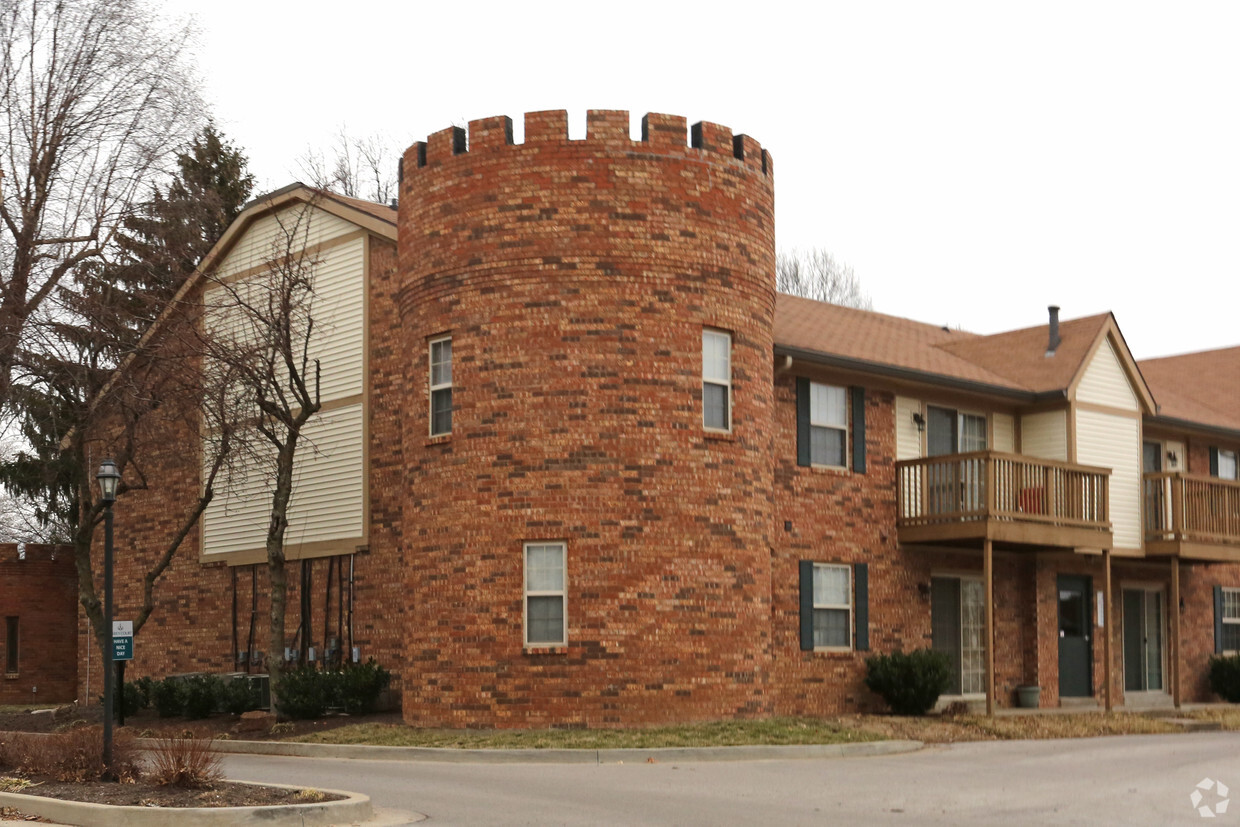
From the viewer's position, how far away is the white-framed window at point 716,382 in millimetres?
21359

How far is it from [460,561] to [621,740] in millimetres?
3757

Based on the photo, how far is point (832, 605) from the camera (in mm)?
24000

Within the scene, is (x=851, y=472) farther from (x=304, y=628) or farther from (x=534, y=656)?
(x=304, y=628)

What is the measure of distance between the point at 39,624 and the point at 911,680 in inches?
823

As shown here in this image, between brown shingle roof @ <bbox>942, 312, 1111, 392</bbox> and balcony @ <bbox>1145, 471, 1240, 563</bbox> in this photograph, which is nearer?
brown shingle roof @ <bbox>942, 312, 1111, 392</bbox>

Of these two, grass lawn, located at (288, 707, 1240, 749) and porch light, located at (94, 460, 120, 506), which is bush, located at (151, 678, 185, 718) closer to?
grass lawn, located at (288, 707, 1240, 749)

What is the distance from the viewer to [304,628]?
86.8 feet

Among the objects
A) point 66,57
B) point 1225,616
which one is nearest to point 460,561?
point 66,57

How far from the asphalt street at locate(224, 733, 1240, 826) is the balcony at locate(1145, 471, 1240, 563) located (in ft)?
29.1

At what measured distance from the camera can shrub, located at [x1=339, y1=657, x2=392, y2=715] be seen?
2295 centimetres

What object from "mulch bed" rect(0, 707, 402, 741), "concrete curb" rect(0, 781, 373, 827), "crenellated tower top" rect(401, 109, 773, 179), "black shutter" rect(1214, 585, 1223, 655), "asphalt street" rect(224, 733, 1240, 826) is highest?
"crenellated tower top" rect(401, 109, 773, 179)

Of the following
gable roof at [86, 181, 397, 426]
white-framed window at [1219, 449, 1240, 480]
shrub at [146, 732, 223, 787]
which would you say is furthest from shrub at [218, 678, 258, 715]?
white-framed window at [1219, 449, 1240, 480]

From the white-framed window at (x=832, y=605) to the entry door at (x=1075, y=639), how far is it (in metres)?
5.92

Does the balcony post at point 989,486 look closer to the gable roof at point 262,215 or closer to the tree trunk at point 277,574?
the gable roof at point 262,215
